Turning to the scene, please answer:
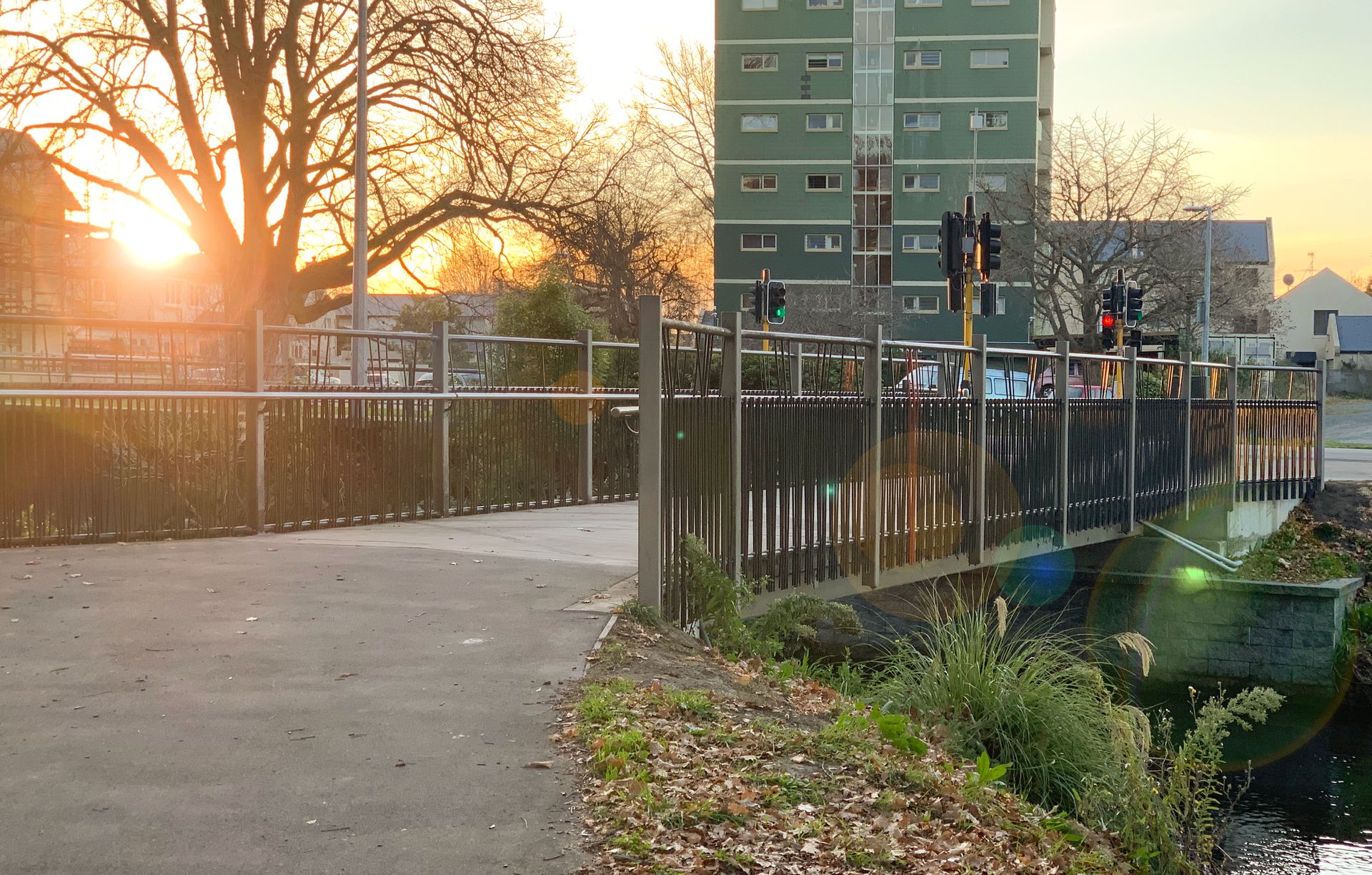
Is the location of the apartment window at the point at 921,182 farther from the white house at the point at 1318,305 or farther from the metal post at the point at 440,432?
the metal post at the point at 440,432

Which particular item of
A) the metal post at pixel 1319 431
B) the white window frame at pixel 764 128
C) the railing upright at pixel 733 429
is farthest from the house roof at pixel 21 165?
the white window frame at pixel 764 128

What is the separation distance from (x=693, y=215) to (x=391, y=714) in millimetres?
64057

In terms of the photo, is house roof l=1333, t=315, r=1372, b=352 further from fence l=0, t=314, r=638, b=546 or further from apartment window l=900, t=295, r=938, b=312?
fence l=0, t=314, r=638, b=546

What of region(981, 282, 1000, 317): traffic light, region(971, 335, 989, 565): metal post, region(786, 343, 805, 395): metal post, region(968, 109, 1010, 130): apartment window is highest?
region(968, 109, 1010, 130): apartment window

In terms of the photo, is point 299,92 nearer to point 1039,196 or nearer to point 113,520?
point 113,520

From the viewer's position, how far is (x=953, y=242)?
19.6 meters

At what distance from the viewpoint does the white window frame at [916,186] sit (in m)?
70.0

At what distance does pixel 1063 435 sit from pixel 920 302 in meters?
56.9

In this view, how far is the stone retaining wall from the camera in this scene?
19172mm

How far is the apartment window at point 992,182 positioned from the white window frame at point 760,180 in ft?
33.4

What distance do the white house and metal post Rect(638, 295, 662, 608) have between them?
101678 mm

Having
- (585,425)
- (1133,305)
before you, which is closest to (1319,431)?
(1133,305)

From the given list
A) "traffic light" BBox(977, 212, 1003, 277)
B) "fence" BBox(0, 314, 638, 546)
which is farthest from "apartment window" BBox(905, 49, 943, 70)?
"fence" BBox(0, 314, 638, 546)

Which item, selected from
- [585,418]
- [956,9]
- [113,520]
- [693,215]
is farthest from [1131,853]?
[956,9]
